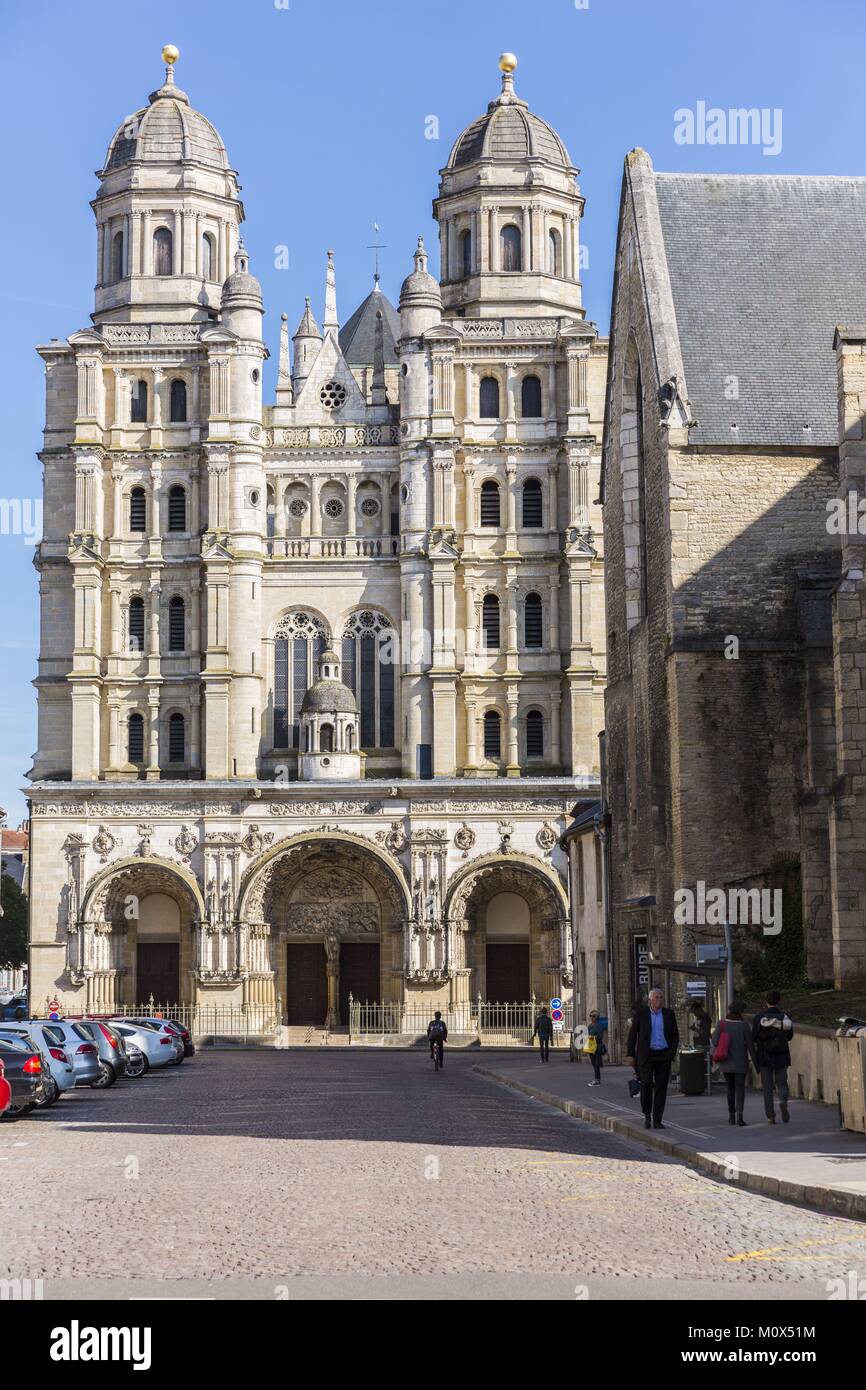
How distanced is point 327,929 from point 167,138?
27379 mm

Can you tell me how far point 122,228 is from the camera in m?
66.8

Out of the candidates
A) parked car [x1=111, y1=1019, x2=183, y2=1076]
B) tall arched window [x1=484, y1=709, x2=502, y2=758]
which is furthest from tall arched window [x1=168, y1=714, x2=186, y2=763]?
parked car [x1=111, y1=1019, x2=183, y2=1076]

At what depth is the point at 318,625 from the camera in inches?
2510

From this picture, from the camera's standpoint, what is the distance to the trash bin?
79.8 feet

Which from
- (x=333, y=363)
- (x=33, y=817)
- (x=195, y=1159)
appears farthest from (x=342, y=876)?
(x=195, y=1159)

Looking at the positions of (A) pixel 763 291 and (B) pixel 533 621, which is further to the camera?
(B) pixel 533 621

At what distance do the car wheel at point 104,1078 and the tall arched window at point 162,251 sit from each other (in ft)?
132

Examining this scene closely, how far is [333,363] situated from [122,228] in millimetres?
8619

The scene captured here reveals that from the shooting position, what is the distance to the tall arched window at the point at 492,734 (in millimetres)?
61938

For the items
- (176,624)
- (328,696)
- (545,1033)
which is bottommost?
(545,1033)

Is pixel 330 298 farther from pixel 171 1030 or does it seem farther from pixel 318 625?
pixel 171 1030

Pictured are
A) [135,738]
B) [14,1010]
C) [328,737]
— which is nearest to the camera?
[328,737]

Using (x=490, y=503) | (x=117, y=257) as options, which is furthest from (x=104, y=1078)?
(x=117, y=257)
